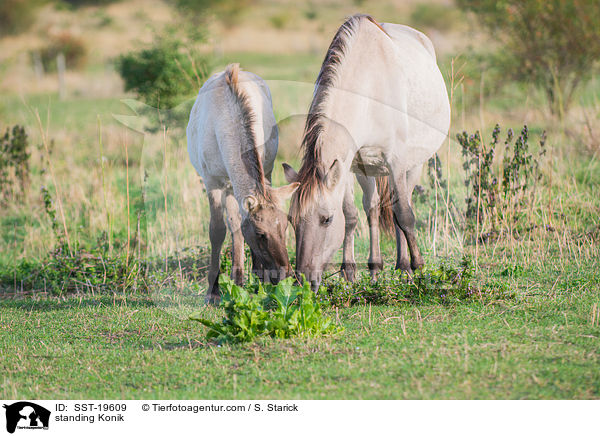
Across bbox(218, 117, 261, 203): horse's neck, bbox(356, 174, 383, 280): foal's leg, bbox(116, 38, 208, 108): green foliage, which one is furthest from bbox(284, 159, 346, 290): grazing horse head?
bbox(116, 38, 208, 108): green foliage

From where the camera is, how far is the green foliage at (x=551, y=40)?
13320 millimetres

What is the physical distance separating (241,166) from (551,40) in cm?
1103

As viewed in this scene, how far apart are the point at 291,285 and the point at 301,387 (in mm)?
988

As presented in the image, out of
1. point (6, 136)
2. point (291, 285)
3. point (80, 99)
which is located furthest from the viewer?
point (80, 99)

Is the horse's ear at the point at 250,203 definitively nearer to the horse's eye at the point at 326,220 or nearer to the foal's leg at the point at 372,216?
the horse's eye at the point at 326,220

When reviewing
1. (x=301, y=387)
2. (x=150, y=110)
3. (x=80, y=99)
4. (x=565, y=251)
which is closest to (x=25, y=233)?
(x=150, y=110)

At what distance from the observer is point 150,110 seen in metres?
9.59

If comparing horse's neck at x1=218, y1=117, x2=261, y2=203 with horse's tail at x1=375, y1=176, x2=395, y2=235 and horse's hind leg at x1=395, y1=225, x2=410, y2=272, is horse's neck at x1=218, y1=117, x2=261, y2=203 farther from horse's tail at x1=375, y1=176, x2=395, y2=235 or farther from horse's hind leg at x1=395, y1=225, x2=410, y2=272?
horse's tail at x1=375, y1=176, x2=395, y2=235

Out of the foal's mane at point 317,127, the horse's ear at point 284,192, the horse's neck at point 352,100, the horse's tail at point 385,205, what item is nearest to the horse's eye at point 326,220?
the foal's mane at point 317,127

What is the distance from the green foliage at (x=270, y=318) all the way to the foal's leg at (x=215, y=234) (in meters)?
1.42

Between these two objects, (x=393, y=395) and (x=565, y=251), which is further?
(x=565, y=251)

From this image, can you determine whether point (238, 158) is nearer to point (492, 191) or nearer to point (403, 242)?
point (403, 242)

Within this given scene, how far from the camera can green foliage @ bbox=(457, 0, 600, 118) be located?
1332cm

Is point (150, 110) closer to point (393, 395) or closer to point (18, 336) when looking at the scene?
point (18, 336)
